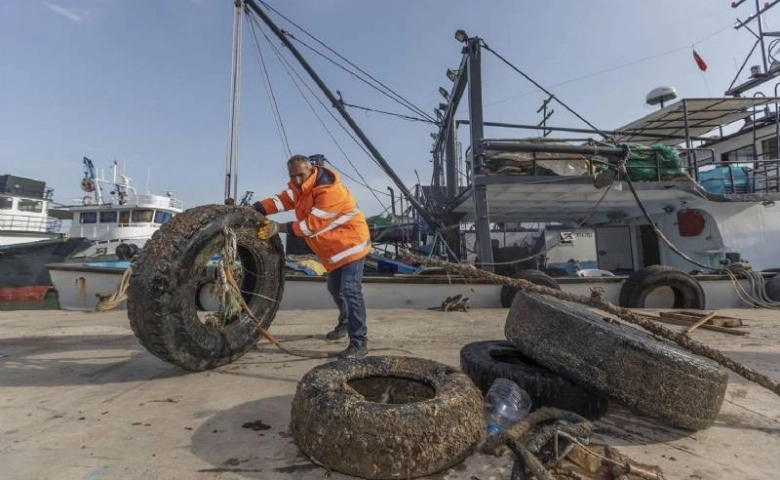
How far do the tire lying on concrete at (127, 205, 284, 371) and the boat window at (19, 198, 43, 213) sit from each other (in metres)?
25.7

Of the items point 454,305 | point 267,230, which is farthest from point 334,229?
point 454,305

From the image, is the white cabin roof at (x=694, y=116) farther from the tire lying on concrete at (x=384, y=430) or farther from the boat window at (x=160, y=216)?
the boat window at (x=160, y=216)

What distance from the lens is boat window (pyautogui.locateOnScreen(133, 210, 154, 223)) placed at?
15156 millimetres

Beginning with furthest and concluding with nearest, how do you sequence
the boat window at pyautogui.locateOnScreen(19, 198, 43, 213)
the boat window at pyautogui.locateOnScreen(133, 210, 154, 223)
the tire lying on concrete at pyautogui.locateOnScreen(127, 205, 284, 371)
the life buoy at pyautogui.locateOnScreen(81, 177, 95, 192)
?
the boat window at pyautogui.locateOnScreen(19, 198, 43, 213)
the life buoy at pyautogui.locateOnScreen(81, 177, 95, 192)
the boat window at pyautogui.locateOnScreen(133, 210, 154, 223)
the tire lying on concrete at pyautogui.locateOnScreen(127, 205, 284, 371)

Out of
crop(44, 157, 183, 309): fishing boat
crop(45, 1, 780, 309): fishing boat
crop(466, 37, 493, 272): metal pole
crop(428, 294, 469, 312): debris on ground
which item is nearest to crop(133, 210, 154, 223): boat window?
crop(44, 157, 183, 309): fishing boat

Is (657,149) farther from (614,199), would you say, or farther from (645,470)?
(645,470)

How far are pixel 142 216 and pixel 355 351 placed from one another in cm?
1504

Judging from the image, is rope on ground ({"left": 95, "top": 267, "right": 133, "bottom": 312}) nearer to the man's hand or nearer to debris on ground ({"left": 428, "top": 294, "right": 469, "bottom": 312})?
the man's hand

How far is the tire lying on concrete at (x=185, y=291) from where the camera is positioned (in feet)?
8.23

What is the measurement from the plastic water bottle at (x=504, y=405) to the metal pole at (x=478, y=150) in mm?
4637

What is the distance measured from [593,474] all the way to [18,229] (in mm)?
27857

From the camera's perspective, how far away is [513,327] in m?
2.48

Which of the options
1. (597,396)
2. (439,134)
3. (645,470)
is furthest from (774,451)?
(439,134)

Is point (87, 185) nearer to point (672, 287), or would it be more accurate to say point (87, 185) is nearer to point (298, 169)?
point (298, 169)
